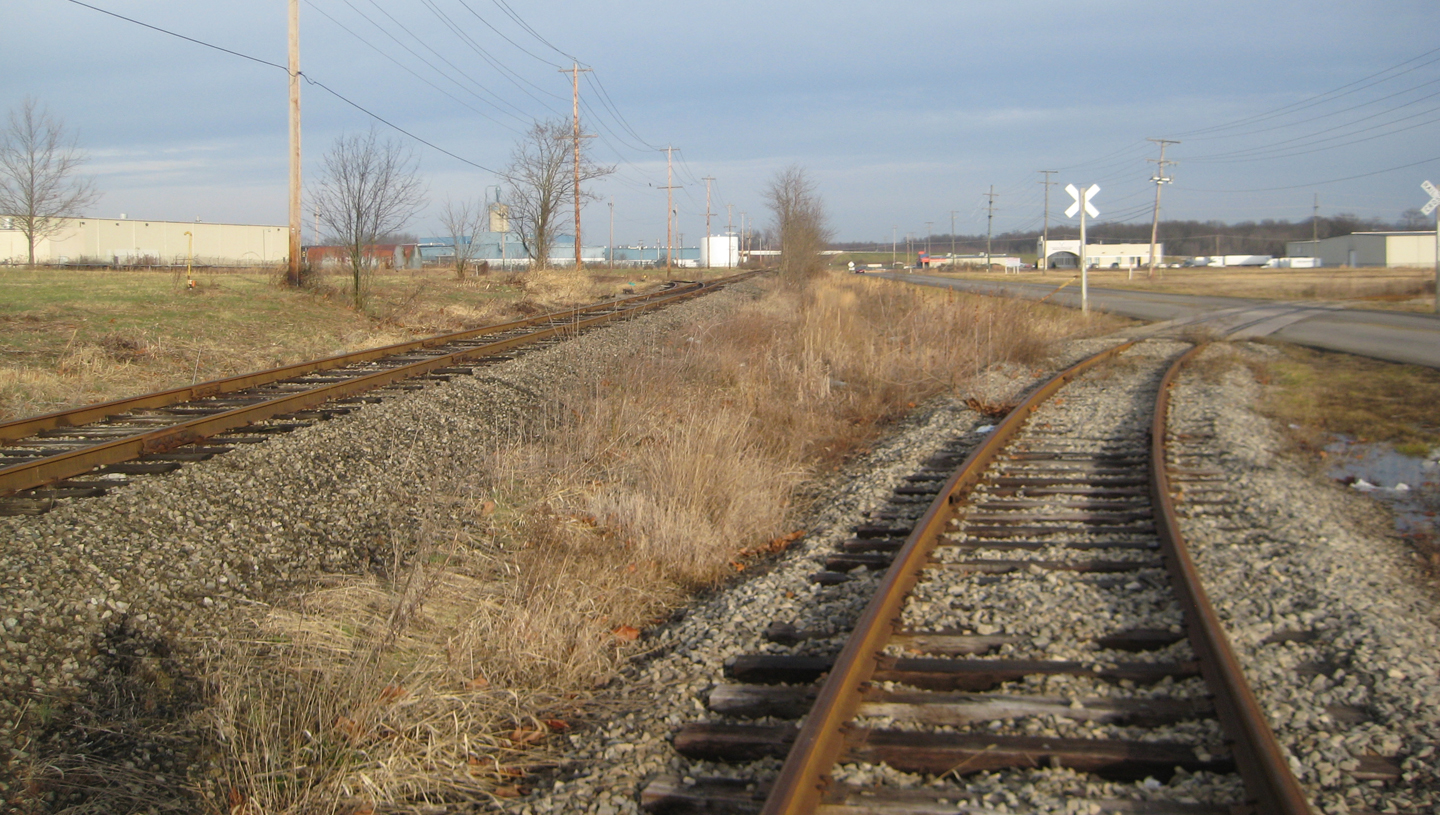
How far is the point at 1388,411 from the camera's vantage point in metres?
11.8

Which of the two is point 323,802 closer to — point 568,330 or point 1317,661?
point 1317,661

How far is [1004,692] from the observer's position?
156 inches

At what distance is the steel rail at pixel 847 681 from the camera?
3.07m

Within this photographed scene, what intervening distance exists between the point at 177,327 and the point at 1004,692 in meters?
16.9

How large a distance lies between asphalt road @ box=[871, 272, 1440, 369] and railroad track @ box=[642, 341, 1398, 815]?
13.9 meters

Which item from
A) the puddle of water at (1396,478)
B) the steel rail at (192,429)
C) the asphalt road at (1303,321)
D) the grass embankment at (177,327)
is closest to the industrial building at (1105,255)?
the asphalt road at (1303,321)

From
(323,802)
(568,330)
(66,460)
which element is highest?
(568,330)

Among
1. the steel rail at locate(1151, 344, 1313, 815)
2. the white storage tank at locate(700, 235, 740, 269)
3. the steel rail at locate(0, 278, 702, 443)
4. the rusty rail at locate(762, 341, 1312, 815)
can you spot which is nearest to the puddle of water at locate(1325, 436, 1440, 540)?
the rusty rail at locate(762, 341, 1312, 815)

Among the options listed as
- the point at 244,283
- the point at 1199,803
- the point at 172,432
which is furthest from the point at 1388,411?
the point at 244,283

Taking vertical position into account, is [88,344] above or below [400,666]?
above

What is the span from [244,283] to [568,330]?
51.0 feet

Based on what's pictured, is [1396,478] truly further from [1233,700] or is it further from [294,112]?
[294,112]

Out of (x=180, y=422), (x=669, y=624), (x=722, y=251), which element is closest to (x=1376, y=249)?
(x=722, y=251)

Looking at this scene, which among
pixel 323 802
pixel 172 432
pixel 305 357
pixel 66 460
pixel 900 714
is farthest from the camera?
pixel 305 357
